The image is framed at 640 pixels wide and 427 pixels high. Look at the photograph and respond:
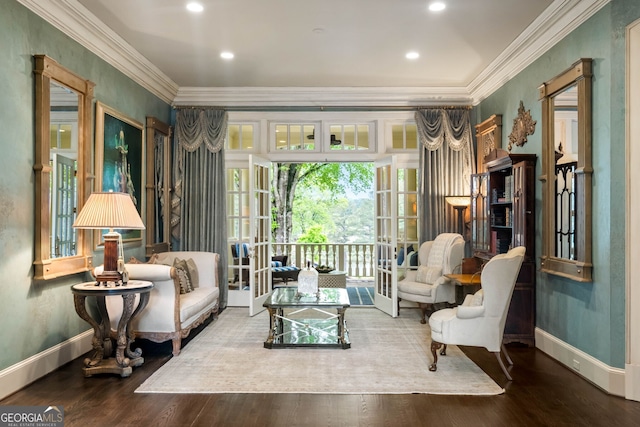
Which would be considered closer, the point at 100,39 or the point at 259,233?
the point at 100,39

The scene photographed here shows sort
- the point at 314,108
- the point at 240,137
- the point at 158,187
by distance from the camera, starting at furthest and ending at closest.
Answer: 1. the point at 240,137
2. the point at 314,108
3. the point at 158,187

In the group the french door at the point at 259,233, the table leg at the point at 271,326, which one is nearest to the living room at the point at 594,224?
the table leg at the point at 271,326

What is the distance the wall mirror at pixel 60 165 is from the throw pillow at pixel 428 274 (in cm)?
385

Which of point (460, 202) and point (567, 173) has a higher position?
point (567, 173)

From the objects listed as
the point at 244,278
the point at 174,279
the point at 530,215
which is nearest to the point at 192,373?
the point at 174,279

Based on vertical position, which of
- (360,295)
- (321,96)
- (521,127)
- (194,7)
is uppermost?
(194,7)

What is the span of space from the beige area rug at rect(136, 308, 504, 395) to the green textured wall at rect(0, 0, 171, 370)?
0.98m

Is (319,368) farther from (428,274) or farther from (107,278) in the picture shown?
(428,274)

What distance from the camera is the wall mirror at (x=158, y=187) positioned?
235 inches

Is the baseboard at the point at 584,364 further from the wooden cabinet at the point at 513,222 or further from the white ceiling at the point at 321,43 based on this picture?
the white ceiling at the point at 321,43

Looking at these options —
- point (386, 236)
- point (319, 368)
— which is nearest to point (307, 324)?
point (319, 368)

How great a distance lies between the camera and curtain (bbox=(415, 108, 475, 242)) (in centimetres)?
657

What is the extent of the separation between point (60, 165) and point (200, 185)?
2.67m

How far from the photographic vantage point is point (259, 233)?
21.0 feet
